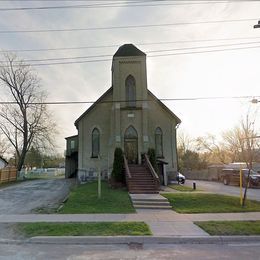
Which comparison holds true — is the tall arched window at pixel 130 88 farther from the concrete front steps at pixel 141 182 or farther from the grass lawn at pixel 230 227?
the grass lawn at pixel 230 227

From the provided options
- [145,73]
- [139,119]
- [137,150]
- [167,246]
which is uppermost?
[145,73]

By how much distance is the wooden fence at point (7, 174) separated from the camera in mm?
33253

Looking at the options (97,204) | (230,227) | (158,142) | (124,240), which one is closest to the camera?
(124,240)

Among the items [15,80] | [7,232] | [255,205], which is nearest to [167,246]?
[7,232]

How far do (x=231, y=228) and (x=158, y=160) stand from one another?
55.9ft

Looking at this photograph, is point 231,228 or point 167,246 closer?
point 167,246

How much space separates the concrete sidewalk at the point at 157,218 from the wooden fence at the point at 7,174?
22.9 metres

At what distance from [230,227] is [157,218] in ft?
9.43

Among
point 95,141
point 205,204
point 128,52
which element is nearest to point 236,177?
point 95,141

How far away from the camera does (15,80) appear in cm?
4134

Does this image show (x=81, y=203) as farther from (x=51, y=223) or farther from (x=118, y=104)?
(x=118, y=104)

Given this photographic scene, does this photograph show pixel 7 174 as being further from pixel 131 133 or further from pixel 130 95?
pixel 130 95

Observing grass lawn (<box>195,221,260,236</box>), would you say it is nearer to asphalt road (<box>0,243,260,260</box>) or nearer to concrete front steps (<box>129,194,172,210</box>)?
asphalt road (<box>0,243,260,260</box>)

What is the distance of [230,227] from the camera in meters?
10.0
